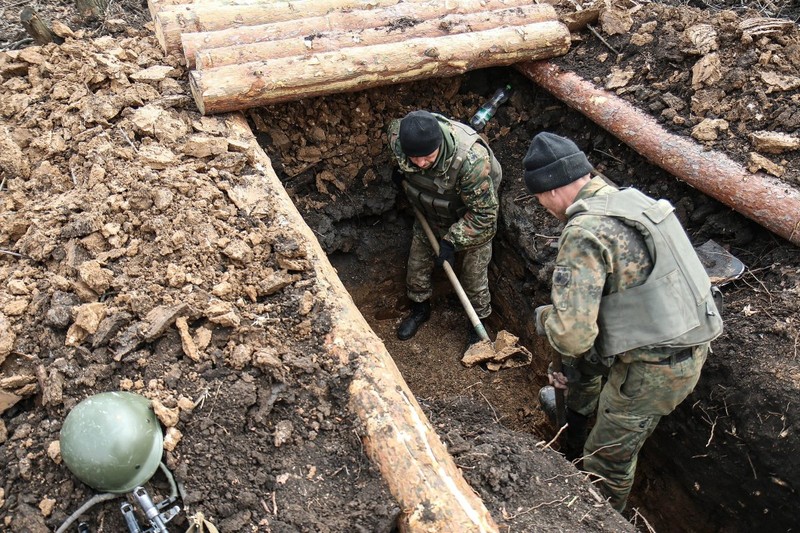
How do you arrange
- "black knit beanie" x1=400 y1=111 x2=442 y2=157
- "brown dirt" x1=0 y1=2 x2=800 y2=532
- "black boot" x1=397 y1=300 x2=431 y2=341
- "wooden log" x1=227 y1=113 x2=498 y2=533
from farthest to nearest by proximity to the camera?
1. "black boot" x1=397 y1=300 x2=431 y2=341
2. "black knit beanie" x1=400 y1=111 x2=442 y2=157
3. "brown dirt" x1=0 y1=2 x2=800 y2=532
4. "wooden log" x1=227 y1=113 x2=498 y2=533

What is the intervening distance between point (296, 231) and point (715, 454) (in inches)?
110

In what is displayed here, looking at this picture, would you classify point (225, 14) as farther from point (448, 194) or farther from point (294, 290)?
point (294, 290)

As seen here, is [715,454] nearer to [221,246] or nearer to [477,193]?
[477,193]

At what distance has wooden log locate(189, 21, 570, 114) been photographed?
4.05m

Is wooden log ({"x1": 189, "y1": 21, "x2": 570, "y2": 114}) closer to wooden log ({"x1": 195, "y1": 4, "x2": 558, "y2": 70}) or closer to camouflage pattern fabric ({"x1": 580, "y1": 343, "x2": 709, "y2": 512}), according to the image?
wooden log ({"x1": 195, "y1": 4, "x2": 558, "y2": 70})

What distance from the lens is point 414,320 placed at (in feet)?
18.7

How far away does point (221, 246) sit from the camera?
10.8ft

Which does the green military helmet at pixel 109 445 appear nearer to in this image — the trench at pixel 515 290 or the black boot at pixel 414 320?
the trench at pixel 515 290

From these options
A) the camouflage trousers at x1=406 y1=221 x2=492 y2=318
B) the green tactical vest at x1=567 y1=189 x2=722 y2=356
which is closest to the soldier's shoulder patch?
the green tactical vest at x1=567 y1=189 x2=722 y2=356

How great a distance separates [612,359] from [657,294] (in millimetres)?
484

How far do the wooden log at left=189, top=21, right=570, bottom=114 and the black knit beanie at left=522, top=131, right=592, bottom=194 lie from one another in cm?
178

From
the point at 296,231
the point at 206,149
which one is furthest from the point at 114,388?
the point at 206,149

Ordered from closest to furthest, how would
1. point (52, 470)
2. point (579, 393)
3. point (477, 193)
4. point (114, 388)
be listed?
1. point (52, 470)
2. point (114, 388)
3. point (579, 393)
4. point (477, 193)

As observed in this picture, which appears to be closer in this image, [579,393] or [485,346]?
[579,393]
